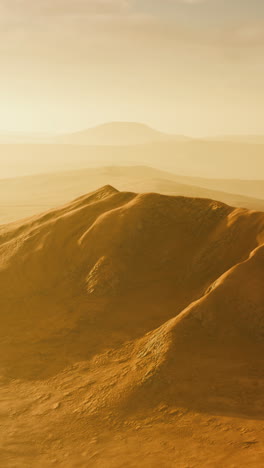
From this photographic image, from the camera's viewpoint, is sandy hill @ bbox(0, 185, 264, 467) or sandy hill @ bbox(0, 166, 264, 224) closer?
sandy hill @ bbox(0, 185, 264, 467)

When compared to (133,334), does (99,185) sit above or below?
above

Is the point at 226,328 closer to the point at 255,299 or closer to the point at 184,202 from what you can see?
the point at 255,299

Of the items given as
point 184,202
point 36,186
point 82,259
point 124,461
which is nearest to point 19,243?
point 82,259

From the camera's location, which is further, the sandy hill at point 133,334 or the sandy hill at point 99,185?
the sandy hill at point 99,185

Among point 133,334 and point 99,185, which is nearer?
point 133,334
